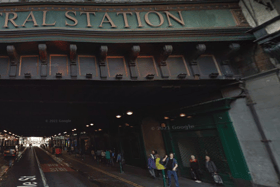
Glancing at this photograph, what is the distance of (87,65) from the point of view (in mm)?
6875

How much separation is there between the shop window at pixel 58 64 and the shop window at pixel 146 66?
10.6 feet

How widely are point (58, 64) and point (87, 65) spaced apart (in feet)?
3.94

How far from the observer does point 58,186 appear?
29.9 feet

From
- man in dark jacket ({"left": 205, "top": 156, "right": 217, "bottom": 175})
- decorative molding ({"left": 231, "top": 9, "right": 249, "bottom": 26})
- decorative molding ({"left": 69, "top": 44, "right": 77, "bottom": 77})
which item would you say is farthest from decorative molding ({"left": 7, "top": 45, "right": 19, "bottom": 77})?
decorative molding ({"left": 231, "top": 9, "right": 249, "bottom": 26})

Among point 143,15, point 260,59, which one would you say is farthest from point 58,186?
point 260,59

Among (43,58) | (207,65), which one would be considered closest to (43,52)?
(43,58)

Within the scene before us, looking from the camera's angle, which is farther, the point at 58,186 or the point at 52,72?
the point at 58,186

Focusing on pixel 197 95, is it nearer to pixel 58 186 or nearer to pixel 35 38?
pixel 35 38

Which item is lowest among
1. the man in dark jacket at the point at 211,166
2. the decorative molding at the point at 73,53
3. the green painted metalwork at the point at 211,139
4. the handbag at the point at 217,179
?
the handbag at the point at 217,179

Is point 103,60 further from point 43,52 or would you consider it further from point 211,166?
point 211,166

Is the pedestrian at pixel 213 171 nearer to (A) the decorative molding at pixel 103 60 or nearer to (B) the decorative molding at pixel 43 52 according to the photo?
(A) the decorative molding at pixel 103 60

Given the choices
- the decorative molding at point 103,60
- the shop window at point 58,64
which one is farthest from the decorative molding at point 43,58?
the decorative molding at point 103,60

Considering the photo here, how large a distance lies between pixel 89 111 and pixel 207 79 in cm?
921

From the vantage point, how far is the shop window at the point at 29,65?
633cm
